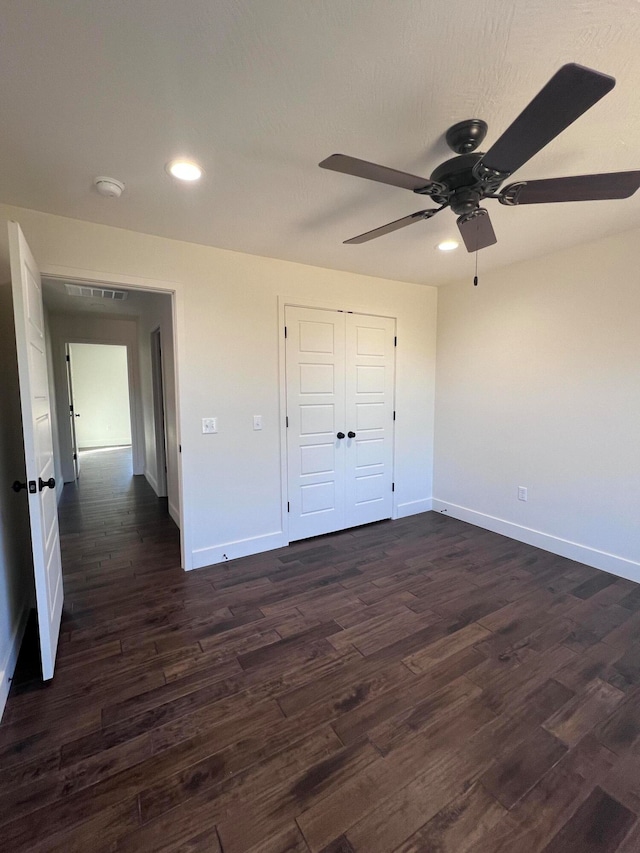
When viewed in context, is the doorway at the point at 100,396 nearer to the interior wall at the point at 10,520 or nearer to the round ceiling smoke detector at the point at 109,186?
the interior wall at the point at 10,520

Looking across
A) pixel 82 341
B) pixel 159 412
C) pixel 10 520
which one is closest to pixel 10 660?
pixel 10 520

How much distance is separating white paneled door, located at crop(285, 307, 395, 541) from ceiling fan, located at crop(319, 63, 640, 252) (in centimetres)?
165

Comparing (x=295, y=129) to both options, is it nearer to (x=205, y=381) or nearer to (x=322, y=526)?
(x=205, y=381)

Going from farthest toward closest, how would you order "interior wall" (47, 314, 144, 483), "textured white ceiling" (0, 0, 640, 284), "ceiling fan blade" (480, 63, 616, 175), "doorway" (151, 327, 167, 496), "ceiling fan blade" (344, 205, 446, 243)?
"interior wall" (47, 314, 144, 483) < "doorway" (151, 327, 167, 496) < "ceiling fan blade" (344, 205, 446, 243) < "textured white ceiling" (0, 0, 640, 284) < "ceiling fan blade" (480, 63, 616, 175)

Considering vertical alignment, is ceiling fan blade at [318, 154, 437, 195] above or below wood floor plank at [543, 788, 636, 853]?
above

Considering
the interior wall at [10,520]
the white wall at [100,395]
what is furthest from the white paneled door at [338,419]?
the white wall at [100,395]

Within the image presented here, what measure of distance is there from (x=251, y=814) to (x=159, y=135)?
2.63 meters

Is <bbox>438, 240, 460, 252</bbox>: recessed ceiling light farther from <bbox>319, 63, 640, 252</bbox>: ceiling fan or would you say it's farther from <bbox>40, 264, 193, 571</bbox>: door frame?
<bbox>40, 264, 193, 571</bbox>: door frame

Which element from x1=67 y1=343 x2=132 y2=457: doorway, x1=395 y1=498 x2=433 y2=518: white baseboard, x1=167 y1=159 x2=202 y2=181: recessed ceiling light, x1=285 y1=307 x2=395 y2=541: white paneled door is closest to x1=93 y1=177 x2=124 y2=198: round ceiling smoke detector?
x1=167 y1=159 x2=202 y2=181: recessed ceiling light

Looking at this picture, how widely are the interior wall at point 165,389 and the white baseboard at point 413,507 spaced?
93.2 inches

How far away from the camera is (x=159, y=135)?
5.22 ft

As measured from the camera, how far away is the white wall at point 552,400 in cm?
281

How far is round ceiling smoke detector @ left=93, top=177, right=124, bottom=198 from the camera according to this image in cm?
192

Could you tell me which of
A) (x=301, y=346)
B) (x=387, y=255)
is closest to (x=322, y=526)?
(x=301, y=346)
